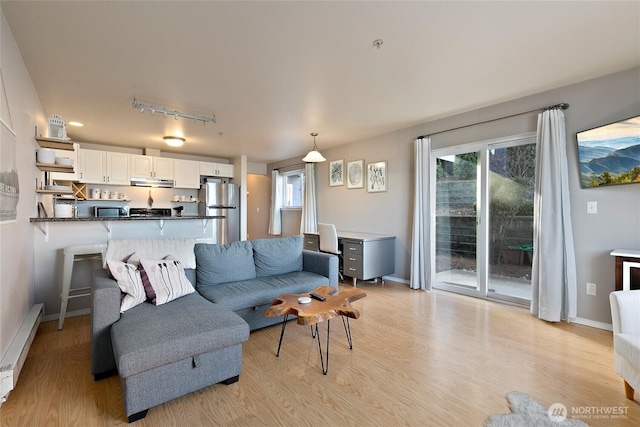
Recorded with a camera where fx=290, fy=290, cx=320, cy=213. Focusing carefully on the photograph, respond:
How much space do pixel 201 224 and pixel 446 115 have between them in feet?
12.7

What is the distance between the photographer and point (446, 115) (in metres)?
4.02

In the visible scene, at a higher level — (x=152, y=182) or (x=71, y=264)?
(x=152, y=182)

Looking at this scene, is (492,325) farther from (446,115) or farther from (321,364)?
(446,115)

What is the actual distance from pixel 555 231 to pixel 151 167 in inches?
257

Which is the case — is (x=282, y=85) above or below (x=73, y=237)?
above

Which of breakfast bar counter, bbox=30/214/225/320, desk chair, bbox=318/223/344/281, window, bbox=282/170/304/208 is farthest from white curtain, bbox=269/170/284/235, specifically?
breakfast bar counter, bbox=30/214/225/320

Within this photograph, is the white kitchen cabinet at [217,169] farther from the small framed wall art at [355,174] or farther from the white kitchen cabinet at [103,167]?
the small framed wall art at [355,174]

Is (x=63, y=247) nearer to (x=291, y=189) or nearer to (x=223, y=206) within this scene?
(x=223, y=206)

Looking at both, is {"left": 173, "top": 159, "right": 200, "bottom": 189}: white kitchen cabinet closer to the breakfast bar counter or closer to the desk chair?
the breakfast bar counter

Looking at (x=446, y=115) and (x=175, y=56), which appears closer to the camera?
(x=175, y=56)

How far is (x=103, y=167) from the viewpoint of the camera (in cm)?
526

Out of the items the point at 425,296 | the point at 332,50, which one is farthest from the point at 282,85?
the point at 425,296

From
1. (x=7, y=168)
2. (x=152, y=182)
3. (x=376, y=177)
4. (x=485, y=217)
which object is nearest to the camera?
(x=7, y=168)

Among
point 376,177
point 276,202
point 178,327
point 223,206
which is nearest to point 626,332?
point 178,327
